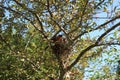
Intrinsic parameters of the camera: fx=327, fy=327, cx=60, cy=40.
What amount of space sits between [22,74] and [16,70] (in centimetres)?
53

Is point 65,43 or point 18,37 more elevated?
point 18,37

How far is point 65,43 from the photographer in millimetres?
11492

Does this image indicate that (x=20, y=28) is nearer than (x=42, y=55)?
Yes

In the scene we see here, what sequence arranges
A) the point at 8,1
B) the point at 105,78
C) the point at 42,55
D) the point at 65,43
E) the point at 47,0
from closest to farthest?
the point at 47,0 < the point at 8,1 < the point at 65,43 < the point at 42,55 < the point at 105,78

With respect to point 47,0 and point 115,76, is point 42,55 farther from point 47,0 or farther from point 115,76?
point 115,76

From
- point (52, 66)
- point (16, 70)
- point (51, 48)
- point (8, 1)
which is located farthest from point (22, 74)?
point (8, 1)

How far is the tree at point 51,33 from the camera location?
1015cm

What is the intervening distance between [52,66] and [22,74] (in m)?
1.34

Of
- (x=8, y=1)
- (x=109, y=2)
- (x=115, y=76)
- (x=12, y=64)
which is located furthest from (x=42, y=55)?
(x=115, y=76)

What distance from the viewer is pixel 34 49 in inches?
520

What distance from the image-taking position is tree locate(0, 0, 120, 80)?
33.3 ft

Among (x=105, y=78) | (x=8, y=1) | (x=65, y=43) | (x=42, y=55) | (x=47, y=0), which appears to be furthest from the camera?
(x=105, y=78)

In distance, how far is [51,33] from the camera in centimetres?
1223

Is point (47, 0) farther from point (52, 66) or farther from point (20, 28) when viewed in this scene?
point (52, 66)
